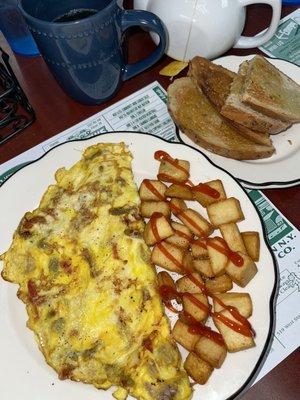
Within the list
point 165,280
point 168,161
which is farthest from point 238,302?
point 168,161

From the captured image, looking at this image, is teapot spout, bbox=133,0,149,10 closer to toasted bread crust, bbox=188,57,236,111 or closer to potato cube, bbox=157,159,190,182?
toasted bread crust, bbox=188,57,236,111

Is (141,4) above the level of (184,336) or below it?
above

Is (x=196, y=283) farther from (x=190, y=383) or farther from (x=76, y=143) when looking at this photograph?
(x=76, y=143)

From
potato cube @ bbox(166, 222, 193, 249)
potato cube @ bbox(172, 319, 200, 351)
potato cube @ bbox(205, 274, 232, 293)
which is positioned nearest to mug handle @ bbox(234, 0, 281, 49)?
potato cube @ bbox(166, 222, 193, 249)

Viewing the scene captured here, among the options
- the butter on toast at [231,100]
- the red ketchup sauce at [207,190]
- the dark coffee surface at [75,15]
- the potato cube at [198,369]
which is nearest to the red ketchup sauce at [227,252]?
the red ketchup sauce at [207,190]

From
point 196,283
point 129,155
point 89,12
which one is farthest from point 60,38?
point 196,283

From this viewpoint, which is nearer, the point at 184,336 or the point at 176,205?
the point at 184,336

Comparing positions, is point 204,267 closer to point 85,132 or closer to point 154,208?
point 154,208
